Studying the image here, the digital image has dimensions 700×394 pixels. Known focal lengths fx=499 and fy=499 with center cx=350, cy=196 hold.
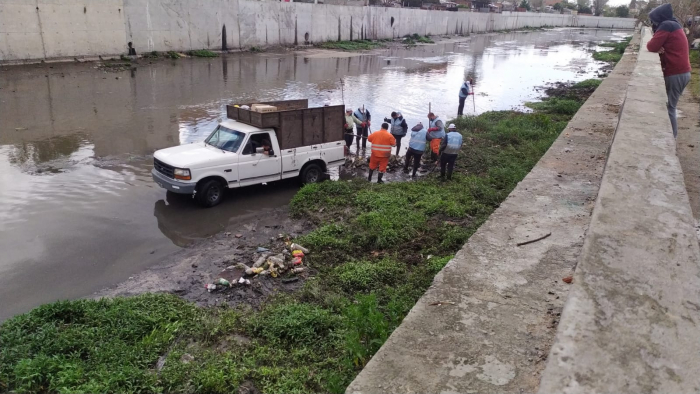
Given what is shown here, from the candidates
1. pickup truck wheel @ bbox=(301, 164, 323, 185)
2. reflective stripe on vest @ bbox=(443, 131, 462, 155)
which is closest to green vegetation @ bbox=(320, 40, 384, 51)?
pickup truck wheel @ bbox=(301, 164, 323, 185)

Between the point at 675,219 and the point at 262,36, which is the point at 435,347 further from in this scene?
the point at 262,36

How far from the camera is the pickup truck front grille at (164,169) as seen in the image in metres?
10.5

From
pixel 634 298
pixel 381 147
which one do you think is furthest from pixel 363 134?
pixel 634 298

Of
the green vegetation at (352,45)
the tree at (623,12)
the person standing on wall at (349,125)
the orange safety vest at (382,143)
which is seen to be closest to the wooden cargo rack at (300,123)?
the orange safety vest at (382,143)

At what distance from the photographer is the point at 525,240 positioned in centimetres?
576

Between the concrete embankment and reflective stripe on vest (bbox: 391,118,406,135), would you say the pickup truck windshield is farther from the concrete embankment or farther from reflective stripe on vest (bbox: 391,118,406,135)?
the concrete embankment

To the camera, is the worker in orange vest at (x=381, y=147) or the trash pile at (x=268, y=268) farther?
the worker in orange vest at (x=381, y=147)

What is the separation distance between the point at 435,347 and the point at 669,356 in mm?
1714

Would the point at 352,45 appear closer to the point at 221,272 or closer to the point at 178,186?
the point at 178,186

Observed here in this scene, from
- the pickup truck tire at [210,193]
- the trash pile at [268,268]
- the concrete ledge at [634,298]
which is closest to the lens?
the concrete ledge at [634,298]

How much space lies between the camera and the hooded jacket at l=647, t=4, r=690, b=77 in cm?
784

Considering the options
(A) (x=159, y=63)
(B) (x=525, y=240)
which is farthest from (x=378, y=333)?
(A) (x=159, y=63)

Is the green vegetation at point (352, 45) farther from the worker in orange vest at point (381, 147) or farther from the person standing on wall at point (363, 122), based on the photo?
the worker in orange vest at point (381, 147)

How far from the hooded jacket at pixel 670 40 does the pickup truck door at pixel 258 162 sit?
769cm
